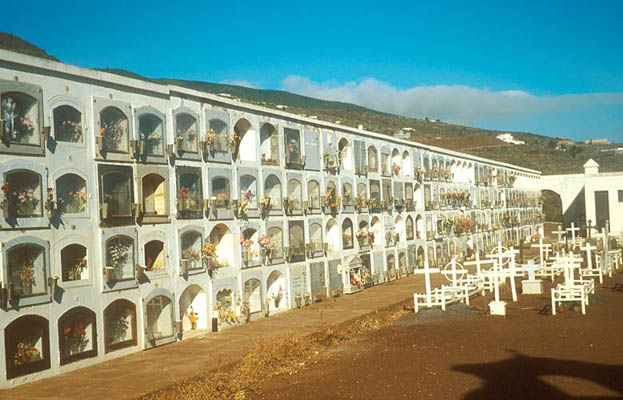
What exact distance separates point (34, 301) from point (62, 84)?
18.7 feet

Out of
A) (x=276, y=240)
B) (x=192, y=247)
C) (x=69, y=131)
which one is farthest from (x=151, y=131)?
(x=276, y=240)

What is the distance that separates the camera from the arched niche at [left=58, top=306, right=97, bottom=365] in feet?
53.1

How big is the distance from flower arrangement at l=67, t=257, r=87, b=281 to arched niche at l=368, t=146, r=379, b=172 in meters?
19.6

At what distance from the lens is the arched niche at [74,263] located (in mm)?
16703

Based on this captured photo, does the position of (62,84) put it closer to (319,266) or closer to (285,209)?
(285,209)

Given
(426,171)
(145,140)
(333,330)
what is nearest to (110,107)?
(145,140)

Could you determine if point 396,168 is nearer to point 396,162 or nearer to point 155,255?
point 396,162

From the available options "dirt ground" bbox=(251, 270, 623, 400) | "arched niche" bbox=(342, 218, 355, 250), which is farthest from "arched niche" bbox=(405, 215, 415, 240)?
"dirt ground" bbox=(251, 270, 623, 400)

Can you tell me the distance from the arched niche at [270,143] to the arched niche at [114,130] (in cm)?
759

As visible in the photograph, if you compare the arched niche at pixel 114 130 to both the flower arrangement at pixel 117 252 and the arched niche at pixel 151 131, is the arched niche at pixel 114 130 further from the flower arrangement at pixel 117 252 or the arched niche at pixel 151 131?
the flower arrangement at pixel 117 252

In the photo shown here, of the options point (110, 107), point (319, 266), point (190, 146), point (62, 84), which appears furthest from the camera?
point (319, 266)

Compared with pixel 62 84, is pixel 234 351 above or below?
below

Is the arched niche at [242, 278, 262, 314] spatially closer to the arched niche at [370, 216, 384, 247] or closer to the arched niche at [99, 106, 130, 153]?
the arched niche at [99, 106, 130, 153]

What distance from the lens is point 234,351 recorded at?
56.3 feet
